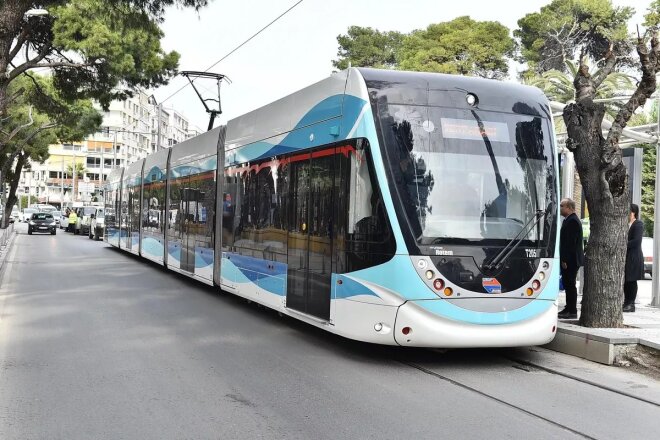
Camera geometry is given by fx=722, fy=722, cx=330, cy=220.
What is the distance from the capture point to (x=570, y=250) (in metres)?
10.1

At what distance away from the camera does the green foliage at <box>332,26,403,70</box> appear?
48094 millimetres

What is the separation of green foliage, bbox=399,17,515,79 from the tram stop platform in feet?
105

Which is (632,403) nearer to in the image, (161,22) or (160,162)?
(161,22)

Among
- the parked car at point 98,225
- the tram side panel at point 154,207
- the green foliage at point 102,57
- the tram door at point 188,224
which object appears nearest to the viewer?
the tram door at point 188,224

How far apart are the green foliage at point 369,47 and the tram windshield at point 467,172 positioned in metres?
40.8

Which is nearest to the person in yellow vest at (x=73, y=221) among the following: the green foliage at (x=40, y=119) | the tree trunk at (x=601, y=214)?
the green foliage at (x=40, y=119)

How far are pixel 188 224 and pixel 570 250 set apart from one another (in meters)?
8.47

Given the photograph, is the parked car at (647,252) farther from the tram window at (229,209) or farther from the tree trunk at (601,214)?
the tram window at (229,209)

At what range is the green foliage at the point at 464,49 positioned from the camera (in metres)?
40.3

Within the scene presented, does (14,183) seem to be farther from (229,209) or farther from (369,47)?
(229,209)

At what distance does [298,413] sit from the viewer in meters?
5.69

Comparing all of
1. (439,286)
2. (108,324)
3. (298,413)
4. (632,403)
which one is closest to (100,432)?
(298,413)

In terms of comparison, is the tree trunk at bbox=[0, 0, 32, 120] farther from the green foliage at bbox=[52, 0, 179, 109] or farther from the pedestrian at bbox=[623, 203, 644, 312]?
the pedestrian at bbox=[623, 203, 644, 312]

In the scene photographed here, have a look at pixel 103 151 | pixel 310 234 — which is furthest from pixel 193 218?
pixel 103 151
